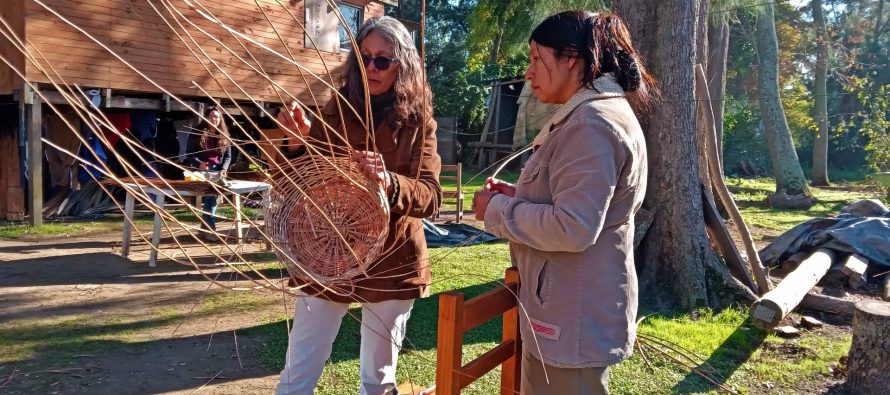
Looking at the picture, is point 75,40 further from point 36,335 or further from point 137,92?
point 36,335

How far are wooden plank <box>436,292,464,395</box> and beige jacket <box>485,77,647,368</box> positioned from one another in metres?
0.16

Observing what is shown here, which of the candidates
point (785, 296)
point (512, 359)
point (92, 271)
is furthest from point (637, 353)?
point (92, 271)

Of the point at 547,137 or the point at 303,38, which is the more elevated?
the point at 303,38

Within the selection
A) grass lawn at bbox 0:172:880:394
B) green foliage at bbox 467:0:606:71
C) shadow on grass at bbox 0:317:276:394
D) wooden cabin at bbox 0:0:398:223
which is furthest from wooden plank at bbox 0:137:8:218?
green foliage at bbox 467:0:606:71

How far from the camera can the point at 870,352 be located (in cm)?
304

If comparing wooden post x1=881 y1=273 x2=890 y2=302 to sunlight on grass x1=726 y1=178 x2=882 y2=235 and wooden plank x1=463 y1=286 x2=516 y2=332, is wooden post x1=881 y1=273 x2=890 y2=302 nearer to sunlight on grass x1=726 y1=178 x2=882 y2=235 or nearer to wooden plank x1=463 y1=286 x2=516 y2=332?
sunlight on grass x1=726 y1=178 x2=882 y2=235

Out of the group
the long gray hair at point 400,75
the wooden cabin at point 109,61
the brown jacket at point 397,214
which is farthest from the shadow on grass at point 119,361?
the wooden cabin at point 109,61

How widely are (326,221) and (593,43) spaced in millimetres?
765

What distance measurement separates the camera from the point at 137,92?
8.52 m

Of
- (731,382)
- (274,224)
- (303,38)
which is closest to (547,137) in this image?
(274,224)

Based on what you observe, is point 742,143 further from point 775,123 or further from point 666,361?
point 666,361

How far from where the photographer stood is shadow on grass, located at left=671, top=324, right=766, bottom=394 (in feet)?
10.1

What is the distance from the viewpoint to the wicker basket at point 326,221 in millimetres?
1561

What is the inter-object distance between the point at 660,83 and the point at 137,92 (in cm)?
706
